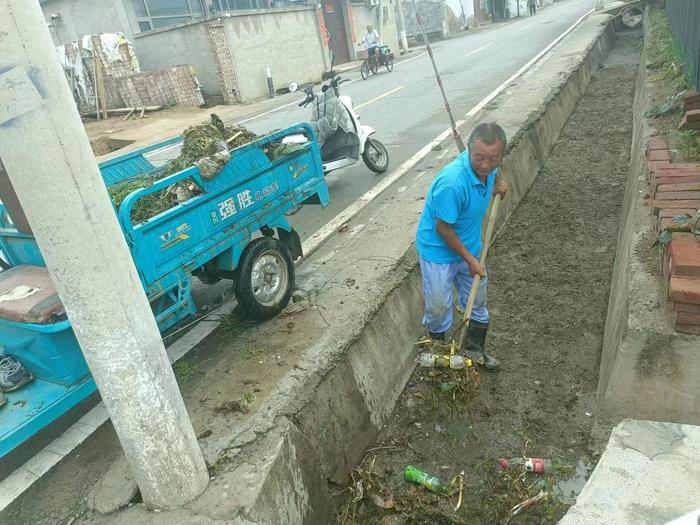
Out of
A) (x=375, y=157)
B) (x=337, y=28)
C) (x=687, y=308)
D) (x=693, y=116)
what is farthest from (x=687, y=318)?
(x=337, y=28)

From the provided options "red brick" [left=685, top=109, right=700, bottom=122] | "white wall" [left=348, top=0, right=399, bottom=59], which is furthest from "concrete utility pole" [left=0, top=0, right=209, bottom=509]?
"white wall" [left=348, top=0, right=399, bottom=59]

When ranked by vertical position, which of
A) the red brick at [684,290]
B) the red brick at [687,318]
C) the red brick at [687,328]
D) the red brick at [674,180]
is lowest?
the red brick at [687,328]

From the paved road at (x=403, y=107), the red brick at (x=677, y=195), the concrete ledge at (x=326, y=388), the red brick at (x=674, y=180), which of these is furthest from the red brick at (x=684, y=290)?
the paved road at (x=403, y=107)

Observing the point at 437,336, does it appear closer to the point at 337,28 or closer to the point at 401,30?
the point at 337,28

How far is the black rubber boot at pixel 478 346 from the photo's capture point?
3.92m

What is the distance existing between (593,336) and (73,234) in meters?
3.77

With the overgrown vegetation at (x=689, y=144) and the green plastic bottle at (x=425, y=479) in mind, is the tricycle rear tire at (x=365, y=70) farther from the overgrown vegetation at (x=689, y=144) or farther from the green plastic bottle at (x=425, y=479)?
the green plastic bottle at (x=425, y=479)

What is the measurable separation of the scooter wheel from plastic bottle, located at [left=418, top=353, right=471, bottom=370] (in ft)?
14.8

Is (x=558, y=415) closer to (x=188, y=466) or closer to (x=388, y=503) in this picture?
(x=388, y=503)

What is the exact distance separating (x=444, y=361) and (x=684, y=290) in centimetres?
150

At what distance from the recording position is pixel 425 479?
3.05 m

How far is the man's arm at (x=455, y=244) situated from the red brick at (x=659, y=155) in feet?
7.10

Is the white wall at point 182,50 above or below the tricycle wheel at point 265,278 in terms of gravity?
above

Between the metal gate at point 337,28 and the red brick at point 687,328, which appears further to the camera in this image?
the metal gate at point 337,28
